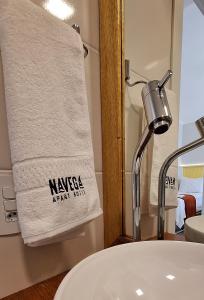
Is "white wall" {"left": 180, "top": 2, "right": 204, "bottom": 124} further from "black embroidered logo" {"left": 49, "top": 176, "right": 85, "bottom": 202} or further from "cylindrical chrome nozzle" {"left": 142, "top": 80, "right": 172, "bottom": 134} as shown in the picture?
"black embroidered logo" {"left": 49, "top": 176, "right": 85, "bottom": 202}

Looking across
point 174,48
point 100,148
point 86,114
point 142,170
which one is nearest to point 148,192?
point 142,170

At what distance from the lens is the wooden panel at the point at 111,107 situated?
2.01 feet

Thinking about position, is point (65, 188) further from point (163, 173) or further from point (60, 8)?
point (60, 8)

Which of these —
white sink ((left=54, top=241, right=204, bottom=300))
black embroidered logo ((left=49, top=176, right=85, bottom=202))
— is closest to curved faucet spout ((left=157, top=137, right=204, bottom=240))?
white sink ((left=54, top=241, right=204, bottom=300))

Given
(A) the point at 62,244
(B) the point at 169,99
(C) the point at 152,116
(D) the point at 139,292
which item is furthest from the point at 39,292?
(B) the point at 169,99

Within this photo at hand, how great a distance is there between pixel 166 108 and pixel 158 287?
38 cm

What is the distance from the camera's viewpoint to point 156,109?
0.46m

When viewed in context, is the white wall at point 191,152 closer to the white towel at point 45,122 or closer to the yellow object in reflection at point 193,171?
the yellow object in reflection at point 193,171

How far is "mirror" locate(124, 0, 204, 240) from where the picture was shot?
575 millimetres

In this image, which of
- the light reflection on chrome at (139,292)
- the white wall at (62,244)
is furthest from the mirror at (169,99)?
the light reflection on chrome at (139,292)

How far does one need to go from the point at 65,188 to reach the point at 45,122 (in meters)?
0.14

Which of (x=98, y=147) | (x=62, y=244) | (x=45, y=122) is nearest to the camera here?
(x=45, y=122)

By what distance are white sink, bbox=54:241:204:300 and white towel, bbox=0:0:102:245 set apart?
93 mm

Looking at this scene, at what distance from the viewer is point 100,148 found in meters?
0.62
